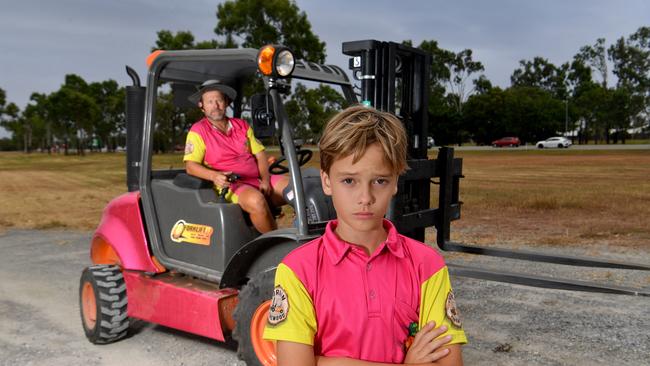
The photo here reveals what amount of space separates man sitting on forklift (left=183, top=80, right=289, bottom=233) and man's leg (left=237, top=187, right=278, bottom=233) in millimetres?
31

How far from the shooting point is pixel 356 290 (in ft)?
5.86

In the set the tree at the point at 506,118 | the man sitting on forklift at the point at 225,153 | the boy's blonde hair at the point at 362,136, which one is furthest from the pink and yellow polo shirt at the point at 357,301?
the tree at the point at 506,118

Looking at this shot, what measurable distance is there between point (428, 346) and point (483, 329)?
3655 mm

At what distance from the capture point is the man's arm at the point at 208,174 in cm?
443

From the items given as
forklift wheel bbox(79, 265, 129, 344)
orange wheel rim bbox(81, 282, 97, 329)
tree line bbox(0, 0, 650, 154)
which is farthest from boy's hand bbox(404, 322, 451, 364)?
tree line bbox(0, 0, 650, 154)

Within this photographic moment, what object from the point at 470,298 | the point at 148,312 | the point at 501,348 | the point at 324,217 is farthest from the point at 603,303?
the point at 148,312

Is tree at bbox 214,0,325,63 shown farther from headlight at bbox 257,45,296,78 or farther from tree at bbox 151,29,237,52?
headlight at bbox 257,45,296,78

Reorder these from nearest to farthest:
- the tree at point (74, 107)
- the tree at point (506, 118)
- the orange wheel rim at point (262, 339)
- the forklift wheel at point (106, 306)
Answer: the orange wheel rim at point (262, 339)
the forklift wheel at point (106, 306)
the tree at point (74, 107)
the tree at point (506, 118)

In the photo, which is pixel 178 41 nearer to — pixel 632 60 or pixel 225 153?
pixel 225 153

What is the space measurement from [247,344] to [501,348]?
212cm

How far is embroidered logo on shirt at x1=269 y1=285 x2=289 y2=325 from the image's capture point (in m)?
1.79

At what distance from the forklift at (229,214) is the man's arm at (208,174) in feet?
0.34

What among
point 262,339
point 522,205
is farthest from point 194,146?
point 522,205

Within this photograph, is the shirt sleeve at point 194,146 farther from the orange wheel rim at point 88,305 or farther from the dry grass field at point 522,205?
the orange wheel rim at point 88,305
